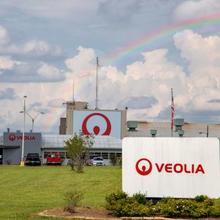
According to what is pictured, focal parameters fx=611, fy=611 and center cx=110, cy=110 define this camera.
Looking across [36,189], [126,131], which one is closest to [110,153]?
[126,131]

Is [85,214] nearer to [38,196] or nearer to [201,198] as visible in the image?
[201,198]

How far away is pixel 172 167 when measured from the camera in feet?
55.6

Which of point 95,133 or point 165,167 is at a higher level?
point 95,133

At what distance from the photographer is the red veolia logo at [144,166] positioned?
17141mm

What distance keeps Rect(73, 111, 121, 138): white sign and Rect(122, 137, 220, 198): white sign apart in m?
106

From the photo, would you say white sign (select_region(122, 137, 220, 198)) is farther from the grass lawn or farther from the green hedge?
the grass lawn

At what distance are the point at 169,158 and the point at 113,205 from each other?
2030mm

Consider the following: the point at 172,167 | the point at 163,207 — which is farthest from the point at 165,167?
the point at 163,207

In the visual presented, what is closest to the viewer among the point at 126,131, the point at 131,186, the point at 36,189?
the point at 131,186

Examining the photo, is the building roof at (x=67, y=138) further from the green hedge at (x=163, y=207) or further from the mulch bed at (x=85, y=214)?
the green hedge at (x=163, y=207)

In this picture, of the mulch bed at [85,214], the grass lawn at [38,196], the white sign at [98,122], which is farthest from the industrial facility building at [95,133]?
the mulch bed at [85,214]

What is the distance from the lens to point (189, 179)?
16.9 meters

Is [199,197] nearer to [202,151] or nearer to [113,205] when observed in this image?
[202,151]

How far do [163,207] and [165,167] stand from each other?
1.24 meters
